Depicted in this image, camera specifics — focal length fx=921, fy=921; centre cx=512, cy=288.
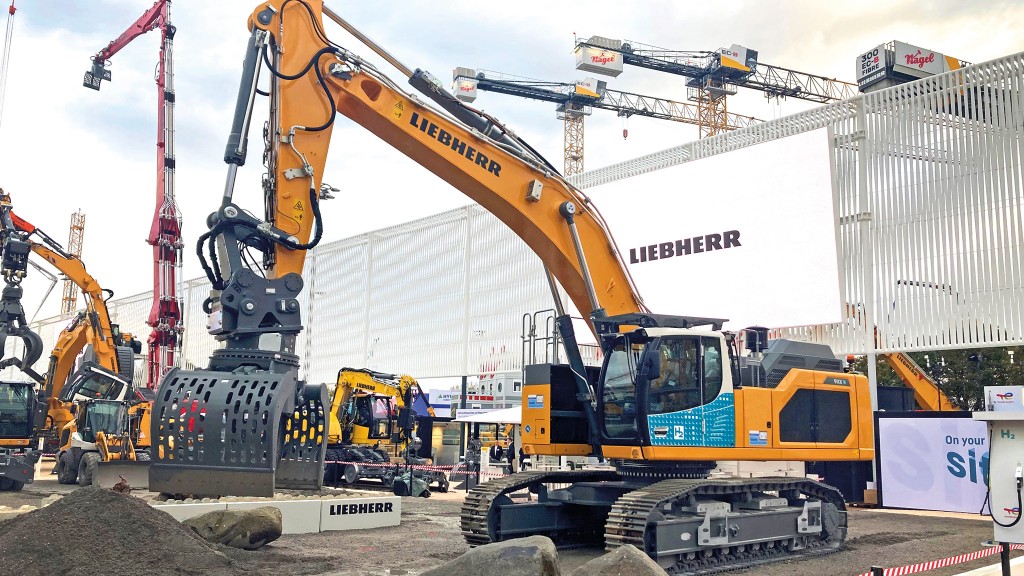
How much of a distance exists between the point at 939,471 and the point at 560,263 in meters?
9.65

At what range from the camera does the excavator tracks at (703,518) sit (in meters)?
9.13

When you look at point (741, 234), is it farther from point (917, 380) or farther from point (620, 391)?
point (620, 391)

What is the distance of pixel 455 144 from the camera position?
11.1 m

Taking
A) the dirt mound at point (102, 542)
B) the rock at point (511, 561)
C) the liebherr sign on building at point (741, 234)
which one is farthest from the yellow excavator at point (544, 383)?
the liebherr sign on building at point (741, 234)

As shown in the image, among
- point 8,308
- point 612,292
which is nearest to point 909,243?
point 612,292

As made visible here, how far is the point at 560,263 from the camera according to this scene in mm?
11547

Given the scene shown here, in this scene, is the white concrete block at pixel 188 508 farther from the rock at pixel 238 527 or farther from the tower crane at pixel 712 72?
the tower crane at pixel 712 72

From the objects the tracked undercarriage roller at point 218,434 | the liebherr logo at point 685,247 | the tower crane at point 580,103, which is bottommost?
the tracked undercarriage roller at point 218,434

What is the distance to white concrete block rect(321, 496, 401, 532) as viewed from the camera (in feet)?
38.8

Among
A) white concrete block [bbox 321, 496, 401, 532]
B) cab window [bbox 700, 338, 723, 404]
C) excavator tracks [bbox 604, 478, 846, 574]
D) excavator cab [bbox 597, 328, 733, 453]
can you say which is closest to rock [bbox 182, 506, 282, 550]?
white concrete block [bbox 321, 496, 401, 532]

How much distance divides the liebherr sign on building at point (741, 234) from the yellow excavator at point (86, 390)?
1357 cm

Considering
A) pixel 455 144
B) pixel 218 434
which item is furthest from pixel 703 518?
pixel 455 144

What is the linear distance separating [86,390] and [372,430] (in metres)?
6.99

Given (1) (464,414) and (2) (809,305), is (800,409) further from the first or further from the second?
(1) (464,414)
